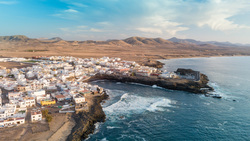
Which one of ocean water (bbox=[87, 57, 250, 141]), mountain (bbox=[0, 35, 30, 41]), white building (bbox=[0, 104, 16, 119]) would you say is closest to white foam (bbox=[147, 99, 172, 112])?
ocean water (bbox=[87, 57, 250, 141])

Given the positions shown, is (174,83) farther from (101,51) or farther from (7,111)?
(101,51)

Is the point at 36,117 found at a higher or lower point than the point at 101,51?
lower

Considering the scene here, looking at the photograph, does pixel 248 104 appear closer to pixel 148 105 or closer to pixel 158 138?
pixel 148 105

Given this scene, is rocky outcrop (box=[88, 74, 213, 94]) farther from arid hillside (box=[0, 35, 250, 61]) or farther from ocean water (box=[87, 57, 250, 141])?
arid hillside (box=[0, 35, 250, 61])

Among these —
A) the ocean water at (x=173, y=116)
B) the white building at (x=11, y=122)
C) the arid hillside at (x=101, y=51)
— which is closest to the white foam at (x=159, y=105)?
the ocean water at (x=173, y=116)

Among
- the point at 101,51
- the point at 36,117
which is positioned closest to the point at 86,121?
the point at 36,117

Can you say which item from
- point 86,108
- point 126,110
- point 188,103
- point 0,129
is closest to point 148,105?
point 126,110

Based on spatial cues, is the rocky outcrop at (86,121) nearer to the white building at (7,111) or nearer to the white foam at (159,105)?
the white foam at (159,105)
